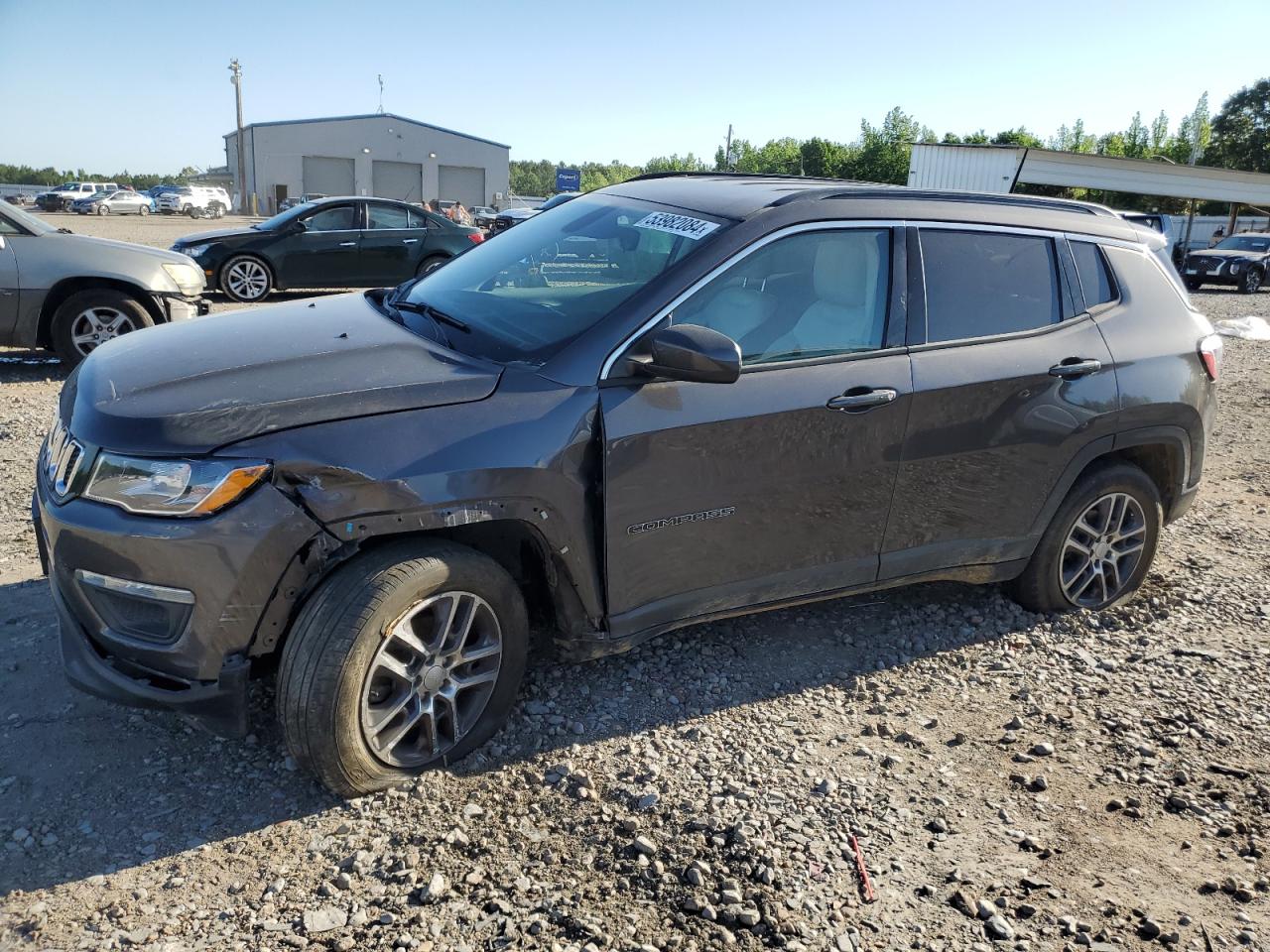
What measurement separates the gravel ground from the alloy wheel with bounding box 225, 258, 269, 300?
30.9 ft

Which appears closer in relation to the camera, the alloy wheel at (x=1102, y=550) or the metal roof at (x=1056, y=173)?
the alloy wheel at (x=1102, y=550)

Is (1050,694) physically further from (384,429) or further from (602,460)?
(384,429)

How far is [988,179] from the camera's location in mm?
30062

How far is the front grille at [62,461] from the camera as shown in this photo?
9.29 ft

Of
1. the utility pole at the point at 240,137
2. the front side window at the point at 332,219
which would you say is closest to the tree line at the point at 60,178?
the utility pole at the point at 240,137

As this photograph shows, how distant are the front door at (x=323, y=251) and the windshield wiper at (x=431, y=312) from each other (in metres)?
10.1

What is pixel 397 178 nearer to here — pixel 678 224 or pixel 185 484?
pixel 678 224

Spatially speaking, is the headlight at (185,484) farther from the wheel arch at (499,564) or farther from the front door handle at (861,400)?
the front door handle at (861,400)

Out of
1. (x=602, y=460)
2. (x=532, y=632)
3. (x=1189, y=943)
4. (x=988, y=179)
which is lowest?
(x=1189, y=943)

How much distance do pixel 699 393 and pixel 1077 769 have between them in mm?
1903

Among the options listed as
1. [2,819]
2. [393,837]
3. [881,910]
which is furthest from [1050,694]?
[2,819]

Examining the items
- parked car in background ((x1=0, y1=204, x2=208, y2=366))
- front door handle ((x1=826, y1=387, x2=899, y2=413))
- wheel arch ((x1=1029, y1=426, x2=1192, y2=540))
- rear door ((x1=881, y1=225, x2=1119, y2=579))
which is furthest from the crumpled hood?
parked car in background ((x1=0, y1=204, x2=208, y2=366))

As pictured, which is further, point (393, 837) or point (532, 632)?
point (532, 632)

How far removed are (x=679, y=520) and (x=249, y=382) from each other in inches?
56.6
